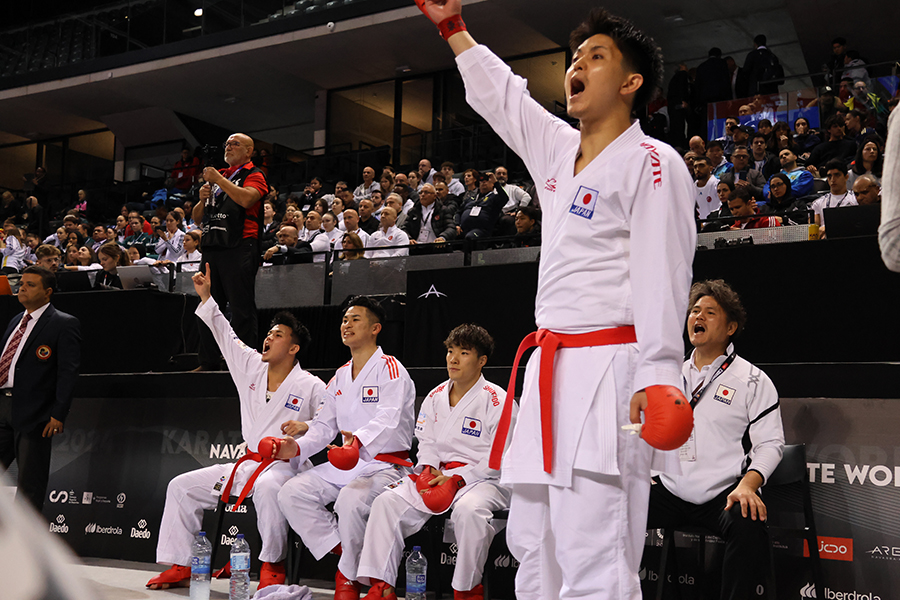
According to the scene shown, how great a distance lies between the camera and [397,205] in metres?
9.77

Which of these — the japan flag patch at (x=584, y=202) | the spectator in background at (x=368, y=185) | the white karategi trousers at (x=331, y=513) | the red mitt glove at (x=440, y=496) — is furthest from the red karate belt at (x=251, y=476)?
the spectator in background at (x=368, y=185)

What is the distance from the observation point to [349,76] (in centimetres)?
1650

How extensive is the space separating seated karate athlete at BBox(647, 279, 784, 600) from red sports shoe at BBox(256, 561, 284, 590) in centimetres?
205

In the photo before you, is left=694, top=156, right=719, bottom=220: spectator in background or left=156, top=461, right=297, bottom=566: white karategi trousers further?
left=694, top=156, right=719, bottom=220: spectator in background

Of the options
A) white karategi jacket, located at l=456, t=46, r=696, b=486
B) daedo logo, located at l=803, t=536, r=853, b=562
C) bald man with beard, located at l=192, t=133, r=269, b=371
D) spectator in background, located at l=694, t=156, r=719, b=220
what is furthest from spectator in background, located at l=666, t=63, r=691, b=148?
white karategi jacket, located at l=456, t=46, r=696, b=486

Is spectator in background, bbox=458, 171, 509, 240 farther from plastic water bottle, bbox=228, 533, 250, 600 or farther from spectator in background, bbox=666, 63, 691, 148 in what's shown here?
plastic water bottle, bbox=228, 533, 250, 600

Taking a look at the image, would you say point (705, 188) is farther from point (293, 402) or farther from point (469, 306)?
point (293, 402)

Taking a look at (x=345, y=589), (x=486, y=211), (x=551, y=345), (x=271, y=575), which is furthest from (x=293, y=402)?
(x=486, y=211)

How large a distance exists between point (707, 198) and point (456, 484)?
5.32 metres

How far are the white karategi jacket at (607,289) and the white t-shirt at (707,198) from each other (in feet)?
22.1

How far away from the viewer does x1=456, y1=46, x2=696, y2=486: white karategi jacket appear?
1926 millimetres

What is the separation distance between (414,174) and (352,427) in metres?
7.19

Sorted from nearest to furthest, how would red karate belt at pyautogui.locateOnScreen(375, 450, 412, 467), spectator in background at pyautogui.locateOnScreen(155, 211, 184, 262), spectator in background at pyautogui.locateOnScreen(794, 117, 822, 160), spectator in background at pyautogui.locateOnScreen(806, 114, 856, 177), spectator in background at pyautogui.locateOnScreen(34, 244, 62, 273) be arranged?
1. red karate belt at pyautogui.locateOnScreen(375, 450, 412, 467)
2. spectator in background at pyautogui.locateOnScreen(34, 244, 62, 273)
3. spectator in background at pyautogui.locateOnScreen(806, 114, 856, 177)
4. spectator in background at pyautogui.locateOnScreen(794, 117, 822, 160)
5. spectator in background at pyautogui.locateOnScreen(155, 211, 184, 262)

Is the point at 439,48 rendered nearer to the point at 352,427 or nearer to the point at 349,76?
the point at 349,76
